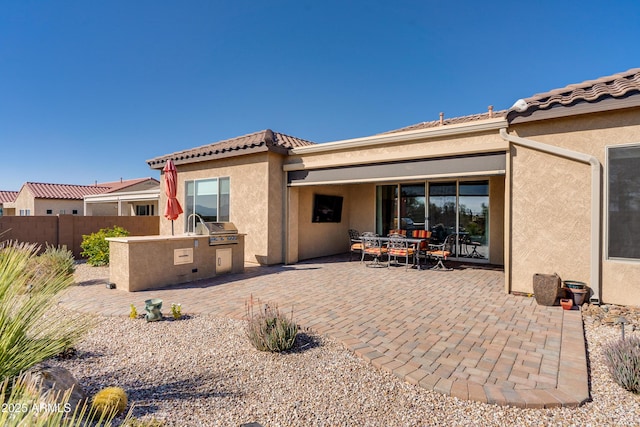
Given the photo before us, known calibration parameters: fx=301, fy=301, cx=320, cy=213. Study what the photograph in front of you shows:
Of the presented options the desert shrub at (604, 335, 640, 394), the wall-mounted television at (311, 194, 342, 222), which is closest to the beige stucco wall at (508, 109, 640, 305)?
the desert shrub at (604, 335, 640, 394)

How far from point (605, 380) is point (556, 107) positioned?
5338mm

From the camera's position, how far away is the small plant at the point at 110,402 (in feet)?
8.47

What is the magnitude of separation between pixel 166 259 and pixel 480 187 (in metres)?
11.1

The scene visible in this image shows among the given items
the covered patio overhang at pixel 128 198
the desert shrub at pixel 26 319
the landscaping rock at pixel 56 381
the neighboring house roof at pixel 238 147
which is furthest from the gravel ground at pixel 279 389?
the covered patio overhang at pixel 128 198

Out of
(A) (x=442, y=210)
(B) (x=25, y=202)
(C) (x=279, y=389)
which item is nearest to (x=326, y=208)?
(A) (x=442, y=210)

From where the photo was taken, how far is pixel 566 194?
643 cm

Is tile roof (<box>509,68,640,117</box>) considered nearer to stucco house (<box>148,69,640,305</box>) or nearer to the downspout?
stucco house (<box>148,69,640,305</box>)

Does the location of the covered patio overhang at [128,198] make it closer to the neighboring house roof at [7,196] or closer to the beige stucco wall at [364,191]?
the beige stucco wall at [364,191]

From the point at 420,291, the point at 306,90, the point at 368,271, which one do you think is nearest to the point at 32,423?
the point at 420,291

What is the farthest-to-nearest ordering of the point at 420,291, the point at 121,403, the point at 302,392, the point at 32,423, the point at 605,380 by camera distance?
1. the point at 420,291
2. the point at 605,380
3. the point at 302,392
4. the point at 121,403
5. the point at 32,423

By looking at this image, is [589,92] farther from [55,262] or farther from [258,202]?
[55,262]

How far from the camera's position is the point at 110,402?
2.61 metres

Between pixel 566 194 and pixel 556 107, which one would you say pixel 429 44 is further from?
pixel 566 194

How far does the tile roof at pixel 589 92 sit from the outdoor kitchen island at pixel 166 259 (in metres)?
8.50
